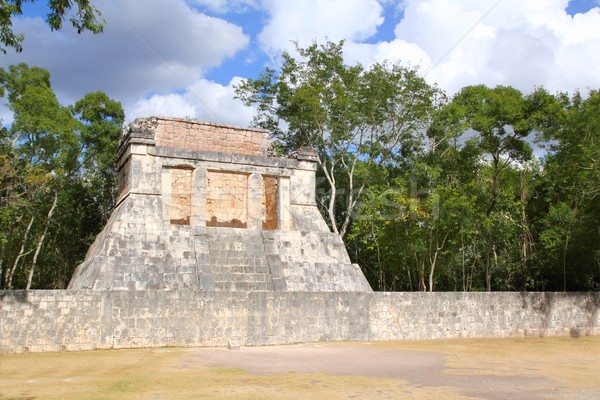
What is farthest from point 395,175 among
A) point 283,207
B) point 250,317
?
point 250,317

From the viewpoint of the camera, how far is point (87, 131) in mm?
24594

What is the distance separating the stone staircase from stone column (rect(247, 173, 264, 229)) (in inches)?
17.0

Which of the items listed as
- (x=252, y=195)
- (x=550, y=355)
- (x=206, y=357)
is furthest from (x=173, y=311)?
(x=550, y=355)

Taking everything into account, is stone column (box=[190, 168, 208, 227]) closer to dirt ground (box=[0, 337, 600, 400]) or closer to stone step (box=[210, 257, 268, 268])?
stone step (box=[210, 257, 268, 268])

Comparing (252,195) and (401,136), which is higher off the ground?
(401,136)

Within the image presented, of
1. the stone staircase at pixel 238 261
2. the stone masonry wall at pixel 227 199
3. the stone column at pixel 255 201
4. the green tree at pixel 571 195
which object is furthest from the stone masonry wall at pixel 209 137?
the green tree at pixel 571 195

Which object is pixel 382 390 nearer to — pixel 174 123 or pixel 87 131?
pixel 174 123

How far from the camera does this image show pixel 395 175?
2820cm

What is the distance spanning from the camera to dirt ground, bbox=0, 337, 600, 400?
6.90 meters

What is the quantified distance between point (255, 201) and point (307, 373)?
791cm

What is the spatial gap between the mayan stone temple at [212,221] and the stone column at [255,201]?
27mm

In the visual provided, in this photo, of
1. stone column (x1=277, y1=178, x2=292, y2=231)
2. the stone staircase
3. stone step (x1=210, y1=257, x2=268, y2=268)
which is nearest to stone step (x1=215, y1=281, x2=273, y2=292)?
the stone staircase

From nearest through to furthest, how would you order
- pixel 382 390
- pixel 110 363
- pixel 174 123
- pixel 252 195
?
1. pixel 382 390
2. pixel 110 363
3. pixel 252 195
4. pixel 174 123

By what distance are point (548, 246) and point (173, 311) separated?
15784 millimetres
